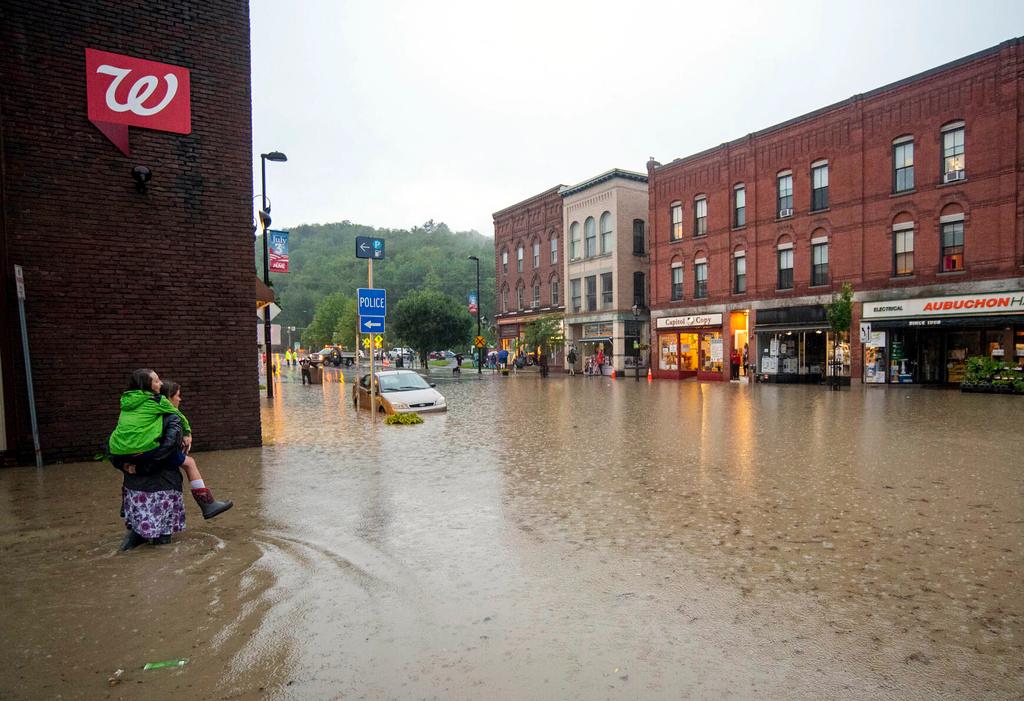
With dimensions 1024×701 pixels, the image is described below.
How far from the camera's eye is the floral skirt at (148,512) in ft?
18.3

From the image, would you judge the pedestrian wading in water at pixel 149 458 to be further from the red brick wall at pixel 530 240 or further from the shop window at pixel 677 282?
the red brick wall at pixel 530 240

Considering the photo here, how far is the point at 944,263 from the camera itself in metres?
26.3

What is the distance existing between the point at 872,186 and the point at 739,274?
315 inches

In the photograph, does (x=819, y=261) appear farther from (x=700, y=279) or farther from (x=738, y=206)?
(x=700, y=279)

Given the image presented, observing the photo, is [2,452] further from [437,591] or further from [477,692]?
[477,692]

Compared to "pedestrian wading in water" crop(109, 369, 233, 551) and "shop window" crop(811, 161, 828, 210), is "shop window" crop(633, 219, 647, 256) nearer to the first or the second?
"shop window" crop(811, 161, 828, 210)

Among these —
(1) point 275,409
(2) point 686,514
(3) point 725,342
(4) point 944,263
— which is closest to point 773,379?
(3) point 725,342

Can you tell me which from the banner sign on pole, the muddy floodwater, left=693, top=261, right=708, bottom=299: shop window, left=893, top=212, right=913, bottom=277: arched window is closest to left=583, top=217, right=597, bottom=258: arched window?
Result: left=693, top=261, right=708, bottom=299: shop window

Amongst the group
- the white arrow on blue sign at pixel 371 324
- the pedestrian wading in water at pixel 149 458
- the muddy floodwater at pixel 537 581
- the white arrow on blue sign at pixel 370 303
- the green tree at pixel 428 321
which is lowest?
the muddy floodwater at pixel 537 581

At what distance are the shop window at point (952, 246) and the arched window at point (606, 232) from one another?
2088 cm

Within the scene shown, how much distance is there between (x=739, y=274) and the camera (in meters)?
35.0

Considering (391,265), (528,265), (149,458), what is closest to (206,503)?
(149,458)

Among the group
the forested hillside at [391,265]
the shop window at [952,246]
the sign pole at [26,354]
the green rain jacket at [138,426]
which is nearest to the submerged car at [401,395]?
the sign pole at [26,354]

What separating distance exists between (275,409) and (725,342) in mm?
24649
